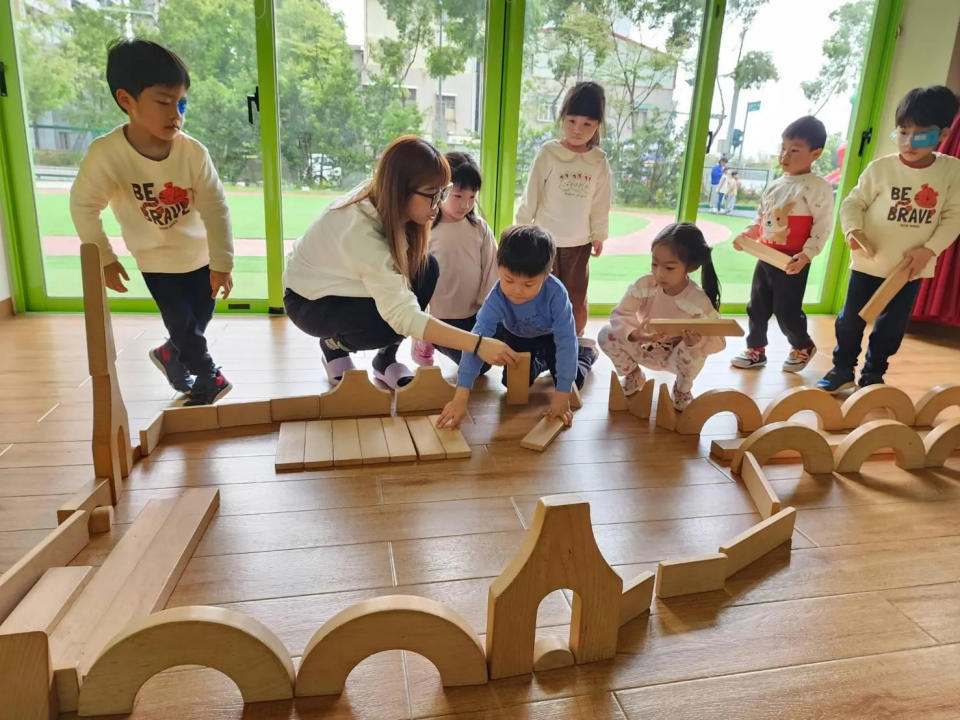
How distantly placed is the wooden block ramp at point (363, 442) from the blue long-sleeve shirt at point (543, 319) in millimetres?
180

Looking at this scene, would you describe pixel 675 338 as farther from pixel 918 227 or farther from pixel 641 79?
pixel 641 79

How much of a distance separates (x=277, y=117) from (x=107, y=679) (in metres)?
2.67

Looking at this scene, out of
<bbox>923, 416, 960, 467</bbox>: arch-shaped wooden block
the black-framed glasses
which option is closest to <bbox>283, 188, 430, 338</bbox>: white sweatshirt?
the black-framed glasses

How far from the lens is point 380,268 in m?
1.75

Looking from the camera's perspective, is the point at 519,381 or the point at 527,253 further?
the point at 519,381

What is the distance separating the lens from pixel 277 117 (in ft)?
9.95

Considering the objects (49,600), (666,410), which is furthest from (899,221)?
(49,600)

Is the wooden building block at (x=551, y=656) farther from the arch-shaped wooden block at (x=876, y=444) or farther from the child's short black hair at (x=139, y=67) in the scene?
the child's short black hair at (x=139, y=67)

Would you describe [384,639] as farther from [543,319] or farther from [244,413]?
[543,319]

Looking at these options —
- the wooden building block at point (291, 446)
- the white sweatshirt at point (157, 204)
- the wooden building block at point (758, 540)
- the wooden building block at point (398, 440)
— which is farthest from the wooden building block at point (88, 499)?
the wooden building block at point (758, 540)

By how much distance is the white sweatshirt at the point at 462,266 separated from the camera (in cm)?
229

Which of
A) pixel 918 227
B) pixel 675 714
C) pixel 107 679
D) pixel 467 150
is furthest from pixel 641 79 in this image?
pixel 107 679

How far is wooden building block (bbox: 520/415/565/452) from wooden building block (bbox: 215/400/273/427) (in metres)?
0.68

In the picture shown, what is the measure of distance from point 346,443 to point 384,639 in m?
0.83
